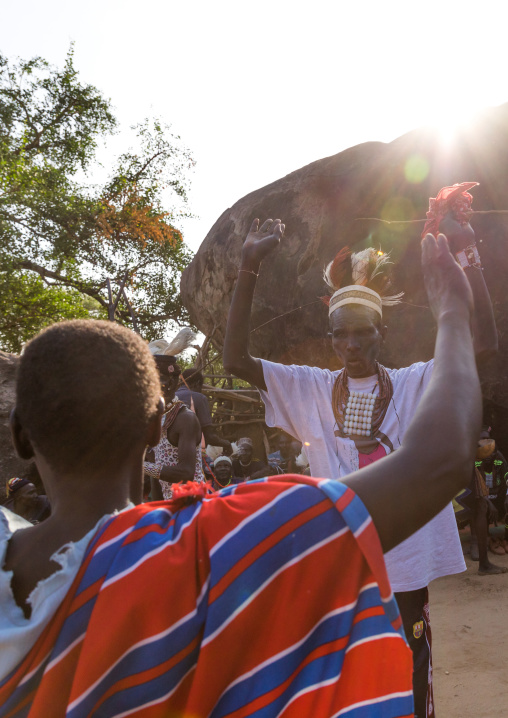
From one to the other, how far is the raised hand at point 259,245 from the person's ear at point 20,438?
4.72 feet

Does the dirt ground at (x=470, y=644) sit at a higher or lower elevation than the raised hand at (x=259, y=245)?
lower

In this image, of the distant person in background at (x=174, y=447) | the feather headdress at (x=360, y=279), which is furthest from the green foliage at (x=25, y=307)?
the feather headdress at (x=360, y=279)

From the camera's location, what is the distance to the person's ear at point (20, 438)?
1070 millimetres

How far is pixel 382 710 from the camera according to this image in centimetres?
89

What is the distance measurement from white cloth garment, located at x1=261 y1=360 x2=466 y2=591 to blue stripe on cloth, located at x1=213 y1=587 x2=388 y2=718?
140 cm

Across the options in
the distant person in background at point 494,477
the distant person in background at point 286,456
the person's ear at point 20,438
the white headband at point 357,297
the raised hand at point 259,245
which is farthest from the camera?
the distant person in background at point 286,456

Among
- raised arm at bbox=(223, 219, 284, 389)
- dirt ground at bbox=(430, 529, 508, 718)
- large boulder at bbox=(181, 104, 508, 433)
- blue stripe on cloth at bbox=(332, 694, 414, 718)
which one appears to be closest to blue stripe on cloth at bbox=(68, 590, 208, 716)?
blue stripe on cloth at bbox=(332, 694, 414, 718)

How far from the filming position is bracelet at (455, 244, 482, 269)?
168 centimetres

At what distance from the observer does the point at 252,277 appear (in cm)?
242

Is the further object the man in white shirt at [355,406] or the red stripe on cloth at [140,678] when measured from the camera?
the man in white shirt at [355,406]

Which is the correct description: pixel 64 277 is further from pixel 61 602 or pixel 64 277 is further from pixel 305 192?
pixel 61 602

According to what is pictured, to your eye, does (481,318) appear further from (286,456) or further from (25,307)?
(25,307)

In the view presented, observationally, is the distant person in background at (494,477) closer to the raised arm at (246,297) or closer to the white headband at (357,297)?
the white headband at (357,297)

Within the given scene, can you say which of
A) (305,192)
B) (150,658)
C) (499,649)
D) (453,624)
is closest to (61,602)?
(150,658)
